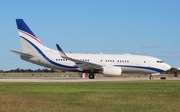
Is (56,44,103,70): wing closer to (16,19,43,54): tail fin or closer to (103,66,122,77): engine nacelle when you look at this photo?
(103,66,122,77): engine nacelle

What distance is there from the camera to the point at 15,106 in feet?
55.5

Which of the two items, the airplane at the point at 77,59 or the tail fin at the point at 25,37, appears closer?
the airplane at the point at 77,59

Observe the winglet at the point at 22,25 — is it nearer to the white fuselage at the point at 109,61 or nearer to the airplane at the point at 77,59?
the airplane at the point at 77,59

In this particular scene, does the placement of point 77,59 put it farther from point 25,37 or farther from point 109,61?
point 25,37

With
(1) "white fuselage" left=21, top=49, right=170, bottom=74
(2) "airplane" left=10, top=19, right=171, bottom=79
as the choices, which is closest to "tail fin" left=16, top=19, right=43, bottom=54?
(2) "airplane" left=10, top=19, right=171, bottom=79

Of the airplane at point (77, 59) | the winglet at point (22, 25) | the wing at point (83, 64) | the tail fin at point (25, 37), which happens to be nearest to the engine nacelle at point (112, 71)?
the airplane at point (77, 59)

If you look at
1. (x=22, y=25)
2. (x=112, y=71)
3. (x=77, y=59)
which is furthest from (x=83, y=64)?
(x=22, y=25)

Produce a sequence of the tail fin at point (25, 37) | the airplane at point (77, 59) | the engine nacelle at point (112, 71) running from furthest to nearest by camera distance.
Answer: the tail fin at point (25, 37) < the airplane at point (77, 59) < the engine nacelle at point (112, 71)

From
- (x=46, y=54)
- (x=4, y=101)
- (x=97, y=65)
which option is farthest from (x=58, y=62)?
(x=4, y=101)

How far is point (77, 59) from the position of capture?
5428 cm

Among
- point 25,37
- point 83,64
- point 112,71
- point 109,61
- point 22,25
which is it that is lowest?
point 112,71

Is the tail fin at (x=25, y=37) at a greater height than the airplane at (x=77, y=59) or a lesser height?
greater

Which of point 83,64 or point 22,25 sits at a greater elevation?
point 22,25

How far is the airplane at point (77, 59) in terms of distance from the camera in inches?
2115
